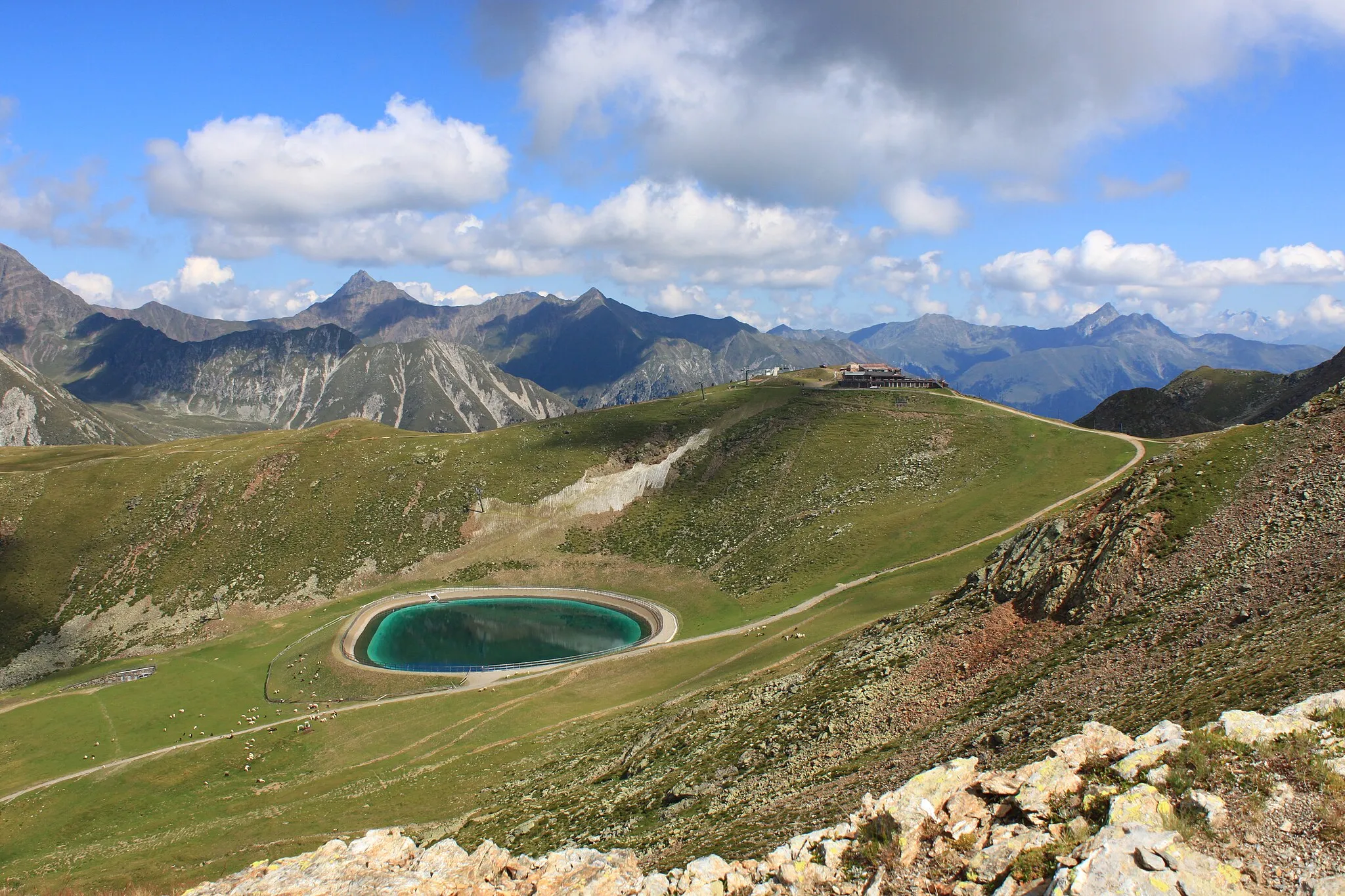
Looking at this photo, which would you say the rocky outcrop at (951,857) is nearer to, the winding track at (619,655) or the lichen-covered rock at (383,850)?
the lichen-covered rock at (383,850)

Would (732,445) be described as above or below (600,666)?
above

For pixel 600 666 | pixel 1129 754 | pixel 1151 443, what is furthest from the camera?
pixel 1151 443

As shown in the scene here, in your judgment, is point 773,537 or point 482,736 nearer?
point 482,736

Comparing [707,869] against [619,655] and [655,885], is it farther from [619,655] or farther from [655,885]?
[619,655]

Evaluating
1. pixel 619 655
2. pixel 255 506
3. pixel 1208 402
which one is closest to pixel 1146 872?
pixel 619 655

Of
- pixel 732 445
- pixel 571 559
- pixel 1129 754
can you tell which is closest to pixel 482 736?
pixel 1129 754

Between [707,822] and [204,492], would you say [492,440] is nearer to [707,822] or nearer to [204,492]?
[204,492]

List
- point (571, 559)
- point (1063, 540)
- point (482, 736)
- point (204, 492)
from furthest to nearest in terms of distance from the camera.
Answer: point (204, 492)
point (571, 559)
point (482, 736)
point (1063, 540)

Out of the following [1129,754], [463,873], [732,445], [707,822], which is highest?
[732,445]
